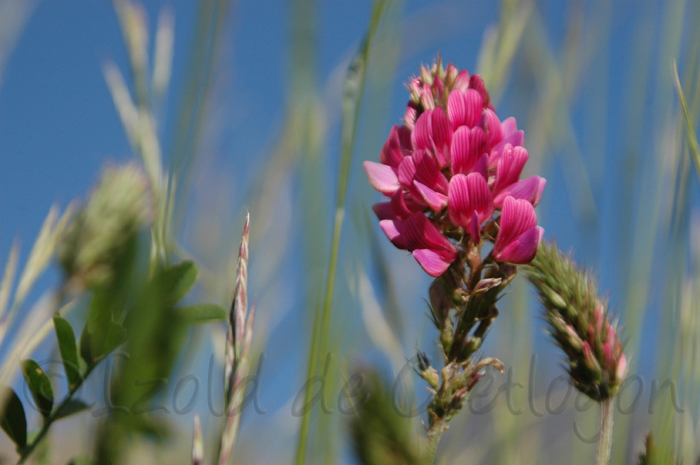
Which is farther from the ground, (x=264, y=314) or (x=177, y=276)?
(x=264, y=314)

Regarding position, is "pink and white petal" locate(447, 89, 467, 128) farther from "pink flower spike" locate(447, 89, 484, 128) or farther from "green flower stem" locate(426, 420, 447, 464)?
"green flower stem" locate(426, 420, 447, 464)

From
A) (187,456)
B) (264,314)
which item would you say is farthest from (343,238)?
(187,456)

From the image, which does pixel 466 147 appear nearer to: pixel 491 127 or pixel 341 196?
pixel 491 127

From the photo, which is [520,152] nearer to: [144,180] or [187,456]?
[144,180]

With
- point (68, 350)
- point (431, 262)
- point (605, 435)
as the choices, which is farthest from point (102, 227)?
point (605, 435)

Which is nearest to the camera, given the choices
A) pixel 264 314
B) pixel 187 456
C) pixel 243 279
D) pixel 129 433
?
pixel 129 433

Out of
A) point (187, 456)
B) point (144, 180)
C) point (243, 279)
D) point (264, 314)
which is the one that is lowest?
point (187, 456)
